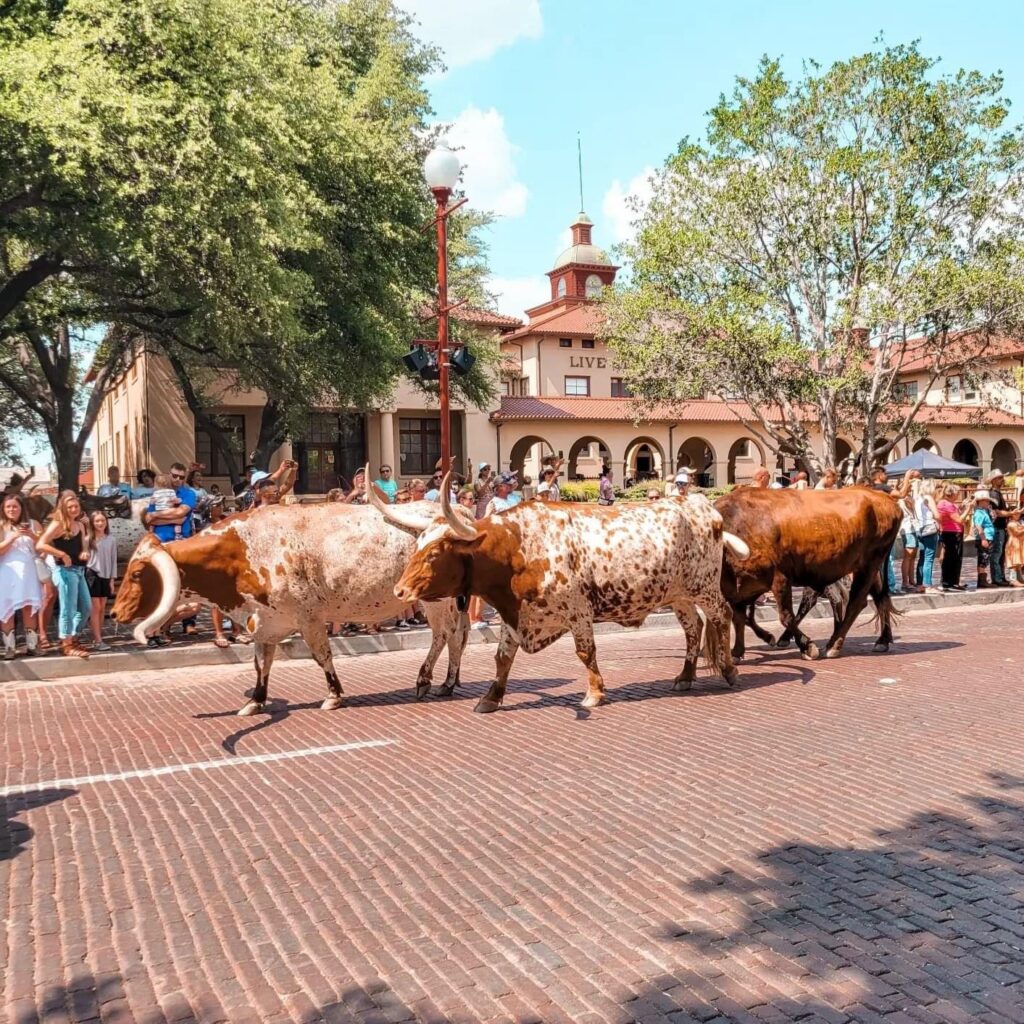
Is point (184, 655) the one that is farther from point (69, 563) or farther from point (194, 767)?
point (194, 767)

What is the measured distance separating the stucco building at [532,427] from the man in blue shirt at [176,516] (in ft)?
67.5

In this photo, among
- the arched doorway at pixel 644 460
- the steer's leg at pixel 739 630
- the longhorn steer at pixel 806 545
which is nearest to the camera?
the longhorn steer at pixel 806 545

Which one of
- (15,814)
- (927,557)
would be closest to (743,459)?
(927,557)

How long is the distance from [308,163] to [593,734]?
15831 millimetres

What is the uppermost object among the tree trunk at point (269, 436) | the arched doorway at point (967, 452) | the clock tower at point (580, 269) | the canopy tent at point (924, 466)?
the clock tower at point (580, 269)

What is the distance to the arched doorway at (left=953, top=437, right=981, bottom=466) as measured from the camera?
A: 2303 inches

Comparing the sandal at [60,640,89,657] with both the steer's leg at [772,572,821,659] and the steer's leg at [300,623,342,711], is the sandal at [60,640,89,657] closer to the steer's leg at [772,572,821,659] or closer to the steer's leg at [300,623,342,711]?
the steer's leg at [300,623,342,711]

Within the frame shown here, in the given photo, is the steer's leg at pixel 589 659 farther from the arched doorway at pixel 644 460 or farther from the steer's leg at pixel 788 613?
the arched doorway at pixel 644 460

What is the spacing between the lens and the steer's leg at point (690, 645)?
29.2ft

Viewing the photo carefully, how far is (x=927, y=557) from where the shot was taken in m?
17.0

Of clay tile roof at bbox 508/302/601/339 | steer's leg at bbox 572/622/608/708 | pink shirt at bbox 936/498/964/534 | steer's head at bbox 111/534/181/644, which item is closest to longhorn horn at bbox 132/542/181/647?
steer's head at bbox 111/534/181/644

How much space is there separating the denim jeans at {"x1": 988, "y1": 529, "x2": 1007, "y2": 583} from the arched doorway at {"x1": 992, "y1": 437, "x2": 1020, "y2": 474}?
44.7m

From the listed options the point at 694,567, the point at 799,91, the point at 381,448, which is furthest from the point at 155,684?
the point at 381,448

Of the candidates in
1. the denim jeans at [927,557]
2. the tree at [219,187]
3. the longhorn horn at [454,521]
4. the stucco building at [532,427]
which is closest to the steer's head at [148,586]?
the longhorn horn at [454,521]
